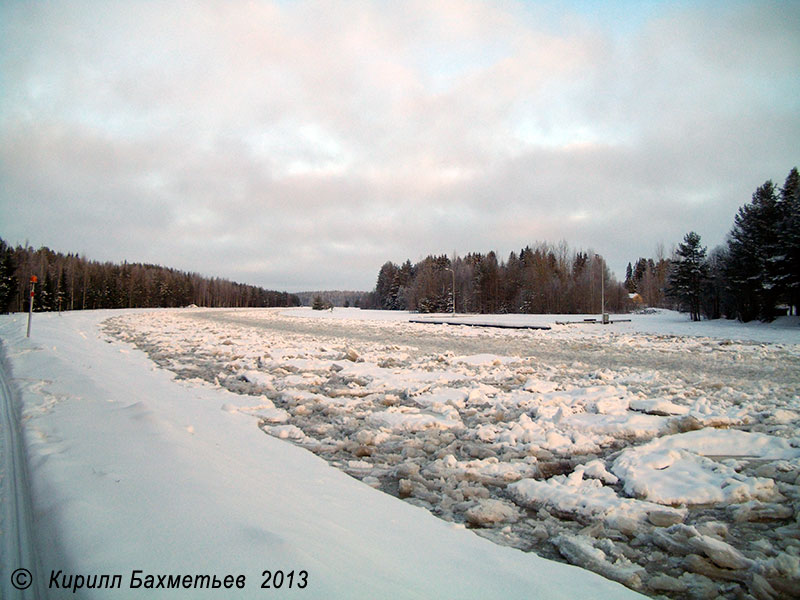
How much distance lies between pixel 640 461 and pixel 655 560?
5.60 feet

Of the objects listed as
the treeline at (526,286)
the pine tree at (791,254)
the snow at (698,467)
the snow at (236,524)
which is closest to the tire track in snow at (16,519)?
the snow at (236,524)

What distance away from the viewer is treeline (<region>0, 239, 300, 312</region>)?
64.9 metres

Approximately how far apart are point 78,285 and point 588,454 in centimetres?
11619

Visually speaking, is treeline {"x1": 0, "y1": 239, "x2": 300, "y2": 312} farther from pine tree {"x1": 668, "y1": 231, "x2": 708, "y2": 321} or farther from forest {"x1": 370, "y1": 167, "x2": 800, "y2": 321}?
pine tree {"x1": 668, "y1": 231, "x2": 708, "y2": 321}

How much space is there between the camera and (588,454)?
4.91 m

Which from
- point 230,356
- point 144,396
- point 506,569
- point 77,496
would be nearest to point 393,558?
point 506,569

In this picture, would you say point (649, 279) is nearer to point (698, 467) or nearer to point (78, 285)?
point (698, 467)

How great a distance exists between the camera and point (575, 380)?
29.9ft

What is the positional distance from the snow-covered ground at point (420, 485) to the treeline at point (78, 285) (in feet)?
221

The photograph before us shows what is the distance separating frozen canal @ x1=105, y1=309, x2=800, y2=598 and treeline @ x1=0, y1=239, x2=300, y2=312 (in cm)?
6737

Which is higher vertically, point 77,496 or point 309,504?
point 77,496

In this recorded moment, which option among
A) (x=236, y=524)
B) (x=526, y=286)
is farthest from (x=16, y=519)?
(x=526, y=286)

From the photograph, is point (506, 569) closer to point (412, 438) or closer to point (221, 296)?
point (412, 438)

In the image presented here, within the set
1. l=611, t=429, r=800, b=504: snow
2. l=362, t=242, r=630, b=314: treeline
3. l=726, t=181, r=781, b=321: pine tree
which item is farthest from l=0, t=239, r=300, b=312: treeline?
l=726, t=181, r=781, b=321: pine tree
